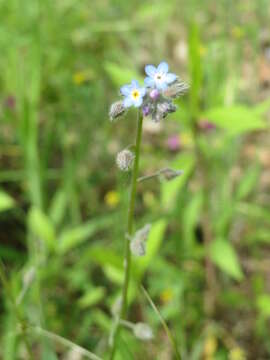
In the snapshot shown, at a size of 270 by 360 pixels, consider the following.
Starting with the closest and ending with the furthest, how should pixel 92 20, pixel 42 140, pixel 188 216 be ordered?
pixel 188 216
pixel 42 140
pixel 92 20

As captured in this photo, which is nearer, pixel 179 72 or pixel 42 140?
pixel 42 140

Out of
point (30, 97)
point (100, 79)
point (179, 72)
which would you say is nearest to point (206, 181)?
point (30, 97)

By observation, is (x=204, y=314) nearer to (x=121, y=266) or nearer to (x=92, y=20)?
(x=121, y=266)

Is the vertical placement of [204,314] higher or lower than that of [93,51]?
lower

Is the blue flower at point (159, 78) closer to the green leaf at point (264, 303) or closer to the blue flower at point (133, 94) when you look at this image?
the blue flower at point (133, 94)

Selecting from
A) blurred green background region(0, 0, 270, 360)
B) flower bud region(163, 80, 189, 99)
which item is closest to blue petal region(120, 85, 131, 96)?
flower bud region(163, 80, 189, 99)

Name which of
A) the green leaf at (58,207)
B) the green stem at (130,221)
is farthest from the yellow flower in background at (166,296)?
the green stem at (130,221)

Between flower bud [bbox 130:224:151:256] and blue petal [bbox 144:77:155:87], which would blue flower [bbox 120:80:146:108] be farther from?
flower bud [bbox 130:224:151:256]
